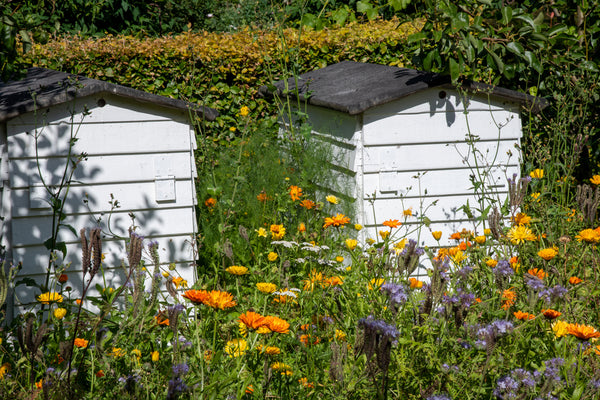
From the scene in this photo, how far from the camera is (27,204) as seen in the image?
10.9 feet

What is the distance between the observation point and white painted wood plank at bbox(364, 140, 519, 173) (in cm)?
386

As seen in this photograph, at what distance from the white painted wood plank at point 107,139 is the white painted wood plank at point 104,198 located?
0.62 feet

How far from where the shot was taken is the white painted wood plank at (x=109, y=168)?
3.32 m

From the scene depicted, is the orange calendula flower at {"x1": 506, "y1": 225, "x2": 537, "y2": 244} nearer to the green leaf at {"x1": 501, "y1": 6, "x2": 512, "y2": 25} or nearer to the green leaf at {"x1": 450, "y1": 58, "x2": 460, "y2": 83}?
the green leaf at {"x1": 450, "y1": 58, "x2": 460, "y2": 83}

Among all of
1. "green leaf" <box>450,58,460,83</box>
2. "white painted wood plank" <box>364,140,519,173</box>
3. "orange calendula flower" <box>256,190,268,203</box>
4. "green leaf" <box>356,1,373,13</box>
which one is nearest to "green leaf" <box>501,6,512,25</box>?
"green leaf" <box>450,58,460,83</box>

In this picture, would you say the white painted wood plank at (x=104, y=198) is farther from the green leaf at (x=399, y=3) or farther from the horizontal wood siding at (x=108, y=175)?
the green leaf at (x=399, y=3)

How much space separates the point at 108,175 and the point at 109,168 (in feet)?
0.13

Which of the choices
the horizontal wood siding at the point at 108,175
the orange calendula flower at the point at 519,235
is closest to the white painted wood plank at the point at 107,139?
the horizontal wood siding at the point at 108,175

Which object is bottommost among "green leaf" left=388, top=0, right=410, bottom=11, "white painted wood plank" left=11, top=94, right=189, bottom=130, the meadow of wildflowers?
the meadow of wildflowers

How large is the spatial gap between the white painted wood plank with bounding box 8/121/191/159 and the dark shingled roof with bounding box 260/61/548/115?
3.39ft

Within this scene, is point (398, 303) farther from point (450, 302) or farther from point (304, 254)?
point (304, 254)

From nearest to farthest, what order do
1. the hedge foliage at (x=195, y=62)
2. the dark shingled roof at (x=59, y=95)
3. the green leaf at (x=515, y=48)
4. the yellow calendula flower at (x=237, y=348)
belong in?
1. the yellow calendula flower at (x=237, y=348)
2. the dark shingled roof at (x=59, y=95)
3. the green leaf at (x=515, y=48)
4. the hedge foliage at (x=195, y=62)

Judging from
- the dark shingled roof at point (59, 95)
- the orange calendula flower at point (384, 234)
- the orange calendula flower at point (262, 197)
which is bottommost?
the orange calendula flower at point (384, 234)

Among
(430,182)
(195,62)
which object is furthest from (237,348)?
(195,62)
